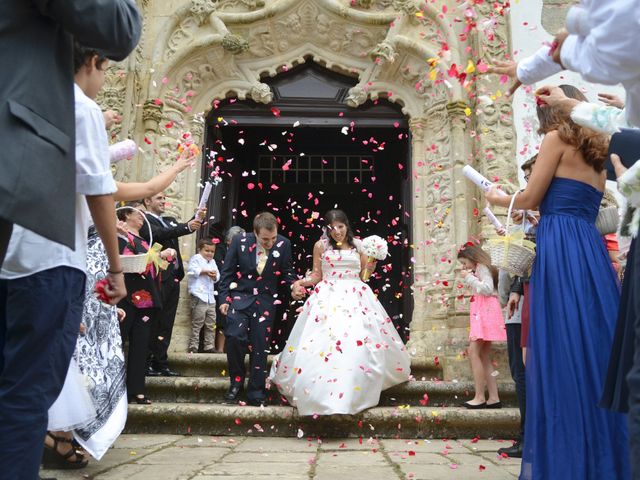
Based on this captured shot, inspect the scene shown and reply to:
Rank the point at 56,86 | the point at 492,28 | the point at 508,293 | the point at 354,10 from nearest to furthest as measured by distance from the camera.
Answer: the point at 56,86, the point at 508,293, the point at 492,28, the point at 354,10

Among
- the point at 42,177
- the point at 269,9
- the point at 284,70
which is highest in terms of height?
the point at 269,9

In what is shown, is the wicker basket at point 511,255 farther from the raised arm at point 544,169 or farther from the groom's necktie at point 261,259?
the groom's necktie at point 261,259

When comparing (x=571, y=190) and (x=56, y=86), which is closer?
(x=56, y=86)

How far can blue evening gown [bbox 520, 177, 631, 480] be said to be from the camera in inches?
96.5

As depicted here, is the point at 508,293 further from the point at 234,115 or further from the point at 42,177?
the point at 234,115

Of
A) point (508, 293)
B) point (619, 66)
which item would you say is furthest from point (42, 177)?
point (508, 293)

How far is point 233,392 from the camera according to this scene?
213 inches

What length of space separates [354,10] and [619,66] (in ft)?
22.8

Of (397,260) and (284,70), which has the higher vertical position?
(284,70)

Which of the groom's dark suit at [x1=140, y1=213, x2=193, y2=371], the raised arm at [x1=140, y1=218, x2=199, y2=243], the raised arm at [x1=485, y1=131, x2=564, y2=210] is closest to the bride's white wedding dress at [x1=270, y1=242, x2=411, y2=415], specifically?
the groom's dark suit at [x1=140, y1=213, x2=193, y2=371]

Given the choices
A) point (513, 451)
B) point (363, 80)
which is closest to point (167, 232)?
point (513, 451)

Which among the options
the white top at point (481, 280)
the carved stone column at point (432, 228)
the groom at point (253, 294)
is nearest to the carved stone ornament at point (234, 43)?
the carved stone column at point (432, 228)

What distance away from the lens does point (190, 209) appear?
782 cm

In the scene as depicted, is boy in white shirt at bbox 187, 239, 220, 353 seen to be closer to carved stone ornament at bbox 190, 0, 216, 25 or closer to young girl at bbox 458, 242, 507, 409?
carved stone ornament at bbox 190, 0, 216, 25
